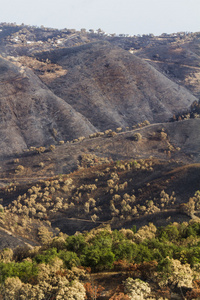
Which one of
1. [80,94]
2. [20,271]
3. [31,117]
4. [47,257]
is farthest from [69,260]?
[80,94]

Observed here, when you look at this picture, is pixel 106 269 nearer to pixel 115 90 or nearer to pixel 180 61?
pixel 115 90

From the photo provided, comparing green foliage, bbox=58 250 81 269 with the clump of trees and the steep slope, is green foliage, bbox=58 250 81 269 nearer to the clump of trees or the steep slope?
the clump of trees

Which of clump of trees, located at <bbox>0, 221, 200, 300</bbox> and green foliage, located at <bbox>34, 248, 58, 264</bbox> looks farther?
green foliage, located at <bbox>34, 248, 58, 264</bbox>

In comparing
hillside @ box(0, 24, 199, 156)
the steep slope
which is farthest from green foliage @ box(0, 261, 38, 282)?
the steep slope

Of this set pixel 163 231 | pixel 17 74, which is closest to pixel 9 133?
pixel 17 74

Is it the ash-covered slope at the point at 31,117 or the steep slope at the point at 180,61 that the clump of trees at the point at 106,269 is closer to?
the ash-covered slope at the point at 31,117

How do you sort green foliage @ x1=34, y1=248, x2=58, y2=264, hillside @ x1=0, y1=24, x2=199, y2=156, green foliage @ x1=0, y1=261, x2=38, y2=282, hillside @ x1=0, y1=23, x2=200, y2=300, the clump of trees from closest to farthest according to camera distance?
the clump of trees
green foliage @ x1=0, y1=261, x2=38, y2=282
hillside @ x1=0, y1=23, x2=200, y2=300
green foliage @ x1=34, y1=248, x2=58, y2=264
hillside @ x1=0, y1=24, x2=199, y2=156

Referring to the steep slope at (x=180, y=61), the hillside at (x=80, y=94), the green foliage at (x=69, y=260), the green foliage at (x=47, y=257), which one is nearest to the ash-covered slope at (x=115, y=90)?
the hillside at (x=80, y=94)

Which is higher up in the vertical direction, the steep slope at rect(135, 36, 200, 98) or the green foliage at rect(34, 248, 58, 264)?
the steep slope at rect(135, 36, 200, 98)
